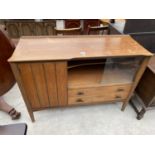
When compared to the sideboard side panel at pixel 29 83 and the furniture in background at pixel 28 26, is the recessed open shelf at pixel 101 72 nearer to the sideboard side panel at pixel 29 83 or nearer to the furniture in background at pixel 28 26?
the sideboard side panel at pixel 29 83

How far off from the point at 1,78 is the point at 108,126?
3.94 feet

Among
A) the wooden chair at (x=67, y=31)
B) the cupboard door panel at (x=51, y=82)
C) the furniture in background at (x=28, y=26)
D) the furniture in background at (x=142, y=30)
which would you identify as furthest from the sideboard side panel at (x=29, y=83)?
the furniture in background at (x=28, y=26)

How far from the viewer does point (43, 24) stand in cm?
236

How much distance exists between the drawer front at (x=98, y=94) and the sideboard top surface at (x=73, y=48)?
0.40 m

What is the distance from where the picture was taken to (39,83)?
107 centimetres

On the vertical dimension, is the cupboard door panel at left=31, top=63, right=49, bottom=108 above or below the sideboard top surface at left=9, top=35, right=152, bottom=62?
below

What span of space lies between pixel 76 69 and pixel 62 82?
0.33 m

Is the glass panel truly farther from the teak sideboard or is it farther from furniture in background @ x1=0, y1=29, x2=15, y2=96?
furniture in background @ x1=0, y1=29, x2=15, y2=96

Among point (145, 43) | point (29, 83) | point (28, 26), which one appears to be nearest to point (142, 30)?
point (145, 43)

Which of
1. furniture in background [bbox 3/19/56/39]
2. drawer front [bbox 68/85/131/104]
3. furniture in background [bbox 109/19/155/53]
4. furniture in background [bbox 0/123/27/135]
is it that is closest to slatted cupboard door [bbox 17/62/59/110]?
drawer front [bbox 68/85/131/104]

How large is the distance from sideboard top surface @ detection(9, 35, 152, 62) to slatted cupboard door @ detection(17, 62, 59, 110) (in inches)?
2.6

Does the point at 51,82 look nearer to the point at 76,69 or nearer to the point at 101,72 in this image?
the point at 76,69

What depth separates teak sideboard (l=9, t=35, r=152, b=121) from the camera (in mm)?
938

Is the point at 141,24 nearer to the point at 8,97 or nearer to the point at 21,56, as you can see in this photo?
the point at 21,56
